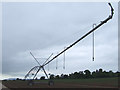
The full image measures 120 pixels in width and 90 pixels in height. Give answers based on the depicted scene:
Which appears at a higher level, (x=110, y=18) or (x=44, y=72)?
(x=110, y=18)

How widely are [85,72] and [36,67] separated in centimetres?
10463

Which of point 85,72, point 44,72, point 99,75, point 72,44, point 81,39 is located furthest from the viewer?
point 85,72

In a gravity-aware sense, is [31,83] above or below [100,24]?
below

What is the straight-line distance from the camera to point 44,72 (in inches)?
3533

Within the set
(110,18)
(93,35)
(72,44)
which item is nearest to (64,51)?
(72,44)

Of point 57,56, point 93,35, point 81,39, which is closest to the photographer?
point 93,35

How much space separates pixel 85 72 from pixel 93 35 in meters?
174

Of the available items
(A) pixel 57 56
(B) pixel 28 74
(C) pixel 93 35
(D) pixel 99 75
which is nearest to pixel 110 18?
(C) pixel 93 35

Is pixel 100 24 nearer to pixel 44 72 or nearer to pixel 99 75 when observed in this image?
pixel 44 72

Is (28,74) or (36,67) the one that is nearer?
(36,67)

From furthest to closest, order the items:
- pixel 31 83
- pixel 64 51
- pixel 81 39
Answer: pixel 31 83, pixel 64 51, pixel 81 39

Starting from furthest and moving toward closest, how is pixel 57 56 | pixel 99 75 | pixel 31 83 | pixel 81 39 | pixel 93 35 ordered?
pixel 99 75 → pixel 31 83 → pixel 57 56 → pixel 81 39 → pixel 93 35

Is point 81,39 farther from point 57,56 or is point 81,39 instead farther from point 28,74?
point 28,74

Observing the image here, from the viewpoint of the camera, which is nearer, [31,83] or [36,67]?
A: [31,83]
